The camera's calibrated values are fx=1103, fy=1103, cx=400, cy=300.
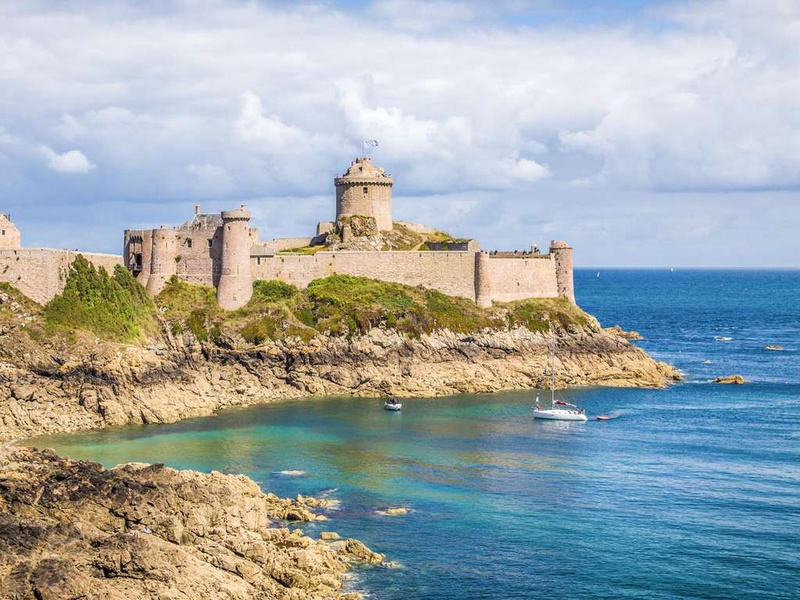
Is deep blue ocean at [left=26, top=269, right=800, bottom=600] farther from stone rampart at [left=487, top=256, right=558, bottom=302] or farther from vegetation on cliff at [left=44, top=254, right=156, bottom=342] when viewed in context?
stone rampart at [left=487, top=256, right=558, bottom=302]

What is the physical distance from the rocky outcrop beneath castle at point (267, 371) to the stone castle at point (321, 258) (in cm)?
634

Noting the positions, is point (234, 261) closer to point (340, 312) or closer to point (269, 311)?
point (269, 311)

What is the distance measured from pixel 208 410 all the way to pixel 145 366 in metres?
4.87

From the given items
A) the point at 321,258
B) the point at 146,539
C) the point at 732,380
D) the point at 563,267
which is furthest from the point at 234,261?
the point at 146,539

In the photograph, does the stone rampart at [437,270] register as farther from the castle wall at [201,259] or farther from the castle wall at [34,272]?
the castle wall at [34,272]

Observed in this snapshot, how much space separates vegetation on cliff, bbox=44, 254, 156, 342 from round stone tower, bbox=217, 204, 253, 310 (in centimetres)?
633

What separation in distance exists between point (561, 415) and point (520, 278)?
81.1 ft

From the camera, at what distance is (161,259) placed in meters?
81.6

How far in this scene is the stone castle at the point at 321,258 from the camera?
7369cm

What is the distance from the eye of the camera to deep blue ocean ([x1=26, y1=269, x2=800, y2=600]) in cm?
3922

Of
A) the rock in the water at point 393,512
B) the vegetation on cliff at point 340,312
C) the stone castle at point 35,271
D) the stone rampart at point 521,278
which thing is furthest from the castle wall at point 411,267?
the rock in the water at point 393,512

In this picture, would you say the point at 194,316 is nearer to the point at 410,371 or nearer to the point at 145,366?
the point at 145,366

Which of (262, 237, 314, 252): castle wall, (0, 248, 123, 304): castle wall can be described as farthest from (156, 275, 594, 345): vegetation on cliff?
(0, 248, 123, 304): castle wall

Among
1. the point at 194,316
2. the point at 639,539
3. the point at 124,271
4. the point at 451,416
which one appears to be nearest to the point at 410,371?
the point at 451,416
